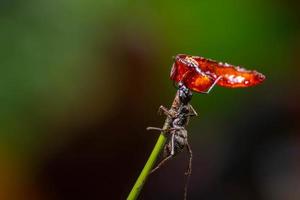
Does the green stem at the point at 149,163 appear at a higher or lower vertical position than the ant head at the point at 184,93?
lower

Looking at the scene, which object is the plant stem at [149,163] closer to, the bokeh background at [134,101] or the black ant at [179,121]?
the black ant at [179,121]

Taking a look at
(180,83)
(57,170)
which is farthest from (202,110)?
→ (180,83)

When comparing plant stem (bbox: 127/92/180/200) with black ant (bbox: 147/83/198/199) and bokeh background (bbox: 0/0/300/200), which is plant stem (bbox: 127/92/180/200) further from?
bokeh background (bbox: 0/0/300/200)

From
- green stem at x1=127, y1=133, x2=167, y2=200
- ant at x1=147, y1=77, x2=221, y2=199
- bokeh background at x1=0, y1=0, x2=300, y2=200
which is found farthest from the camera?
bokeh background at x1=0, y1=0, x2=300, y2=200

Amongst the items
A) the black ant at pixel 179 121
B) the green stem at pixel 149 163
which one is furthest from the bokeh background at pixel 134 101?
the green stem at pixel 149 163

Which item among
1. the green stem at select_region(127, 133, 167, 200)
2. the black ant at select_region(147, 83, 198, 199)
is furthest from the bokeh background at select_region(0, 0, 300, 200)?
the green stem at select_region(127, 133, 167, 200)
